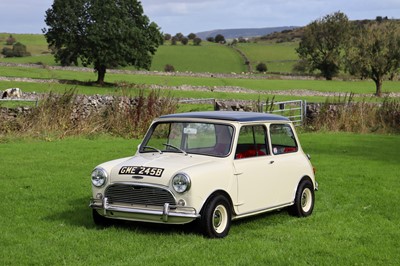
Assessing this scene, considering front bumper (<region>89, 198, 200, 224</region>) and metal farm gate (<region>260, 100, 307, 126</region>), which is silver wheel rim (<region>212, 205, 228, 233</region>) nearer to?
front bumper (<region>89, 198, 200, 224</region>)

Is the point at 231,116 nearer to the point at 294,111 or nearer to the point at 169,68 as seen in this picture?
the point at 294,111

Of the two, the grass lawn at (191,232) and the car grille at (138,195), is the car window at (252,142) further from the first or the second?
the car grille at (138,195)

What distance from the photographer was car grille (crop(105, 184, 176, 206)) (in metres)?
8.92

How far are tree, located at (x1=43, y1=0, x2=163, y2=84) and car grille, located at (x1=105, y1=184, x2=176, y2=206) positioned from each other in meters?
53.0

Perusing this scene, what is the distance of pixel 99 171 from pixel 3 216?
6.63 ft

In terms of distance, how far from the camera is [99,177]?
31.2ft

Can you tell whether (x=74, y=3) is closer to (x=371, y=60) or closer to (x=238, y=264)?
(x=371, y=60)

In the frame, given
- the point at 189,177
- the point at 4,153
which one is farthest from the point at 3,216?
the point at 4,153

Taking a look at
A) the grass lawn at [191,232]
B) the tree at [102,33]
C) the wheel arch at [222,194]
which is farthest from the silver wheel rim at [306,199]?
the tree at [102,33]

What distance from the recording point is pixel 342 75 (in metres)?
101

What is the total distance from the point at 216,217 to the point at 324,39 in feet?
323

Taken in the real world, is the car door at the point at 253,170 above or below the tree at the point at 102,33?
below

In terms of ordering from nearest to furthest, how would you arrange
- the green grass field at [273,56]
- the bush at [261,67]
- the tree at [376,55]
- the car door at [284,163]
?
the car door at [284,163]
the tree at [376,55]
the bush at [261,67]
the green grass field at [273,56]

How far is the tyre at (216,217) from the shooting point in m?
8.80
